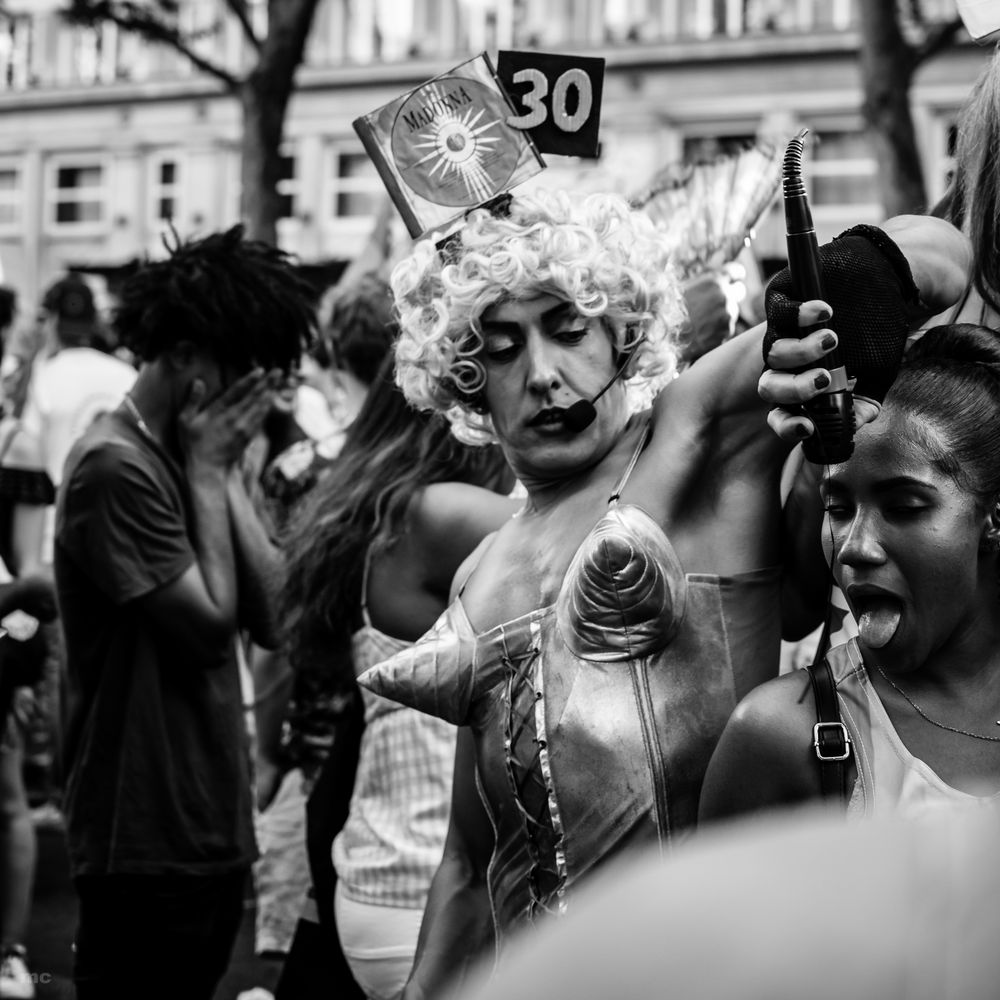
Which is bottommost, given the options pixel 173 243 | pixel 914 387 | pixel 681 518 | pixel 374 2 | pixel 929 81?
pixel 681 518

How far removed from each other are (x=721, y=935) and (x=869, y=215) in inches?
1012

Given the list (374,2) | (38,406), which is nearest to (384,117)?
(38,406)

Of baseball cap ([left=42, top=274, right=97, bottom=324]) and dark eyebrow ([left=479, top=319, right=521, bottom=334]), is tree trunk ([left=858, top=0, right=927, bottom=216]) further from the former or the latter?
dark eyebrow ([left=479, top=319, right=521, bottom=334])

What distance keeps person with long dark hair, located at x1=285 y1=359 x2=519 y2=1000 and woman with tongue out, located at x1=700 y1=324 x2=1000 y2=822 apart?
136 centimetres

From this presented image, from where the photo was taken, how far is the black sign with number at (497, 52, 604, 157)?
8.27ft

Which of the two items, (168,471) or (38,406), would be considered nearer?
(168,471)

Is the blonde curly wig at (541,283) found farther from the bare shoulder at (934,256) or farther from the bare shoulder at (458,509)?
the bare shoulder at (458,509)

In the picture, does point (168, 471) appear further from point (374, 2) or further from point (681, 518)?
point (374, 2)

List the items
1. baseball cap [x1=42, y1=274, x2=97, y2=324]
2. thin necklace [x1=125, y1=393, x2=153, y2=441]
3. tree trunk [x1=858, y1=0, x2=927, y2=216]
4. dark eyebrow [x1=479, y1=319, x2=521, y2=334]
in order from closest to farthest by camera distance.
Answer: dark eyebrow [x1=479, y1=319, x2=521, y2=334] → thin necklace [x1=125, y1=393, x2=153, y2=441] → baseball cap [x1=42, y1=274, x2=97, y2=324] → tree trunk [x1=858, y1=0, x2=927, y2=216]

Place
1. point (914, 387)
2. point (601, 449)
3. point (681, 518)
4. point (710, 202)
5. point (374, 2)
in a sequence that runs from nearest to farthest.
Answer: point (914, 387), point (681, 518), point (601, 449), point (710, 202), point (374, 2)

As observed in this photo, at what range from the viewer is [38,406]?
20.0 ft

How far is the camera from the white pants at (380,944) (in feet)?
10.5

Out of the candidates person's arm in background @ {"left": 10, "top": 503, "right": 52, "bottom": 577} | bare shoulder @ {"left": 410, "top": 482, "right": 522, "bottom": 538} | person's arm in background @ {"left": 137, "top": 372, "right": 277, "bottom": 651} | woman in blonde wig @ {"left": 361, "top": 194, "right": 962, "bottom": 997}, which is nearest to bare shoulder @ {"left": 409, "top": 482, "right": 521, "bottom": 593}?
bare shoulder @ {"left": 410, "top": 482, "right": 522, "bottom": 538}

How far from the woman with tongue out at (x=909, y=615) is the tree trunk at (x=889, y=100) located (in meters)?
10.1
